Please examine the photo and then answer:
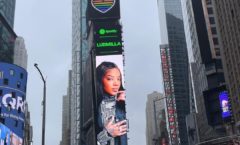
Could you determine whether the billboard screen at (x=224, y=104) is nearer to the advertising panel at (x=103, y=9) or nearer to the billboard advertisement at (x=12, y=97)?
the billboard advertisement at (x=12, y=97)

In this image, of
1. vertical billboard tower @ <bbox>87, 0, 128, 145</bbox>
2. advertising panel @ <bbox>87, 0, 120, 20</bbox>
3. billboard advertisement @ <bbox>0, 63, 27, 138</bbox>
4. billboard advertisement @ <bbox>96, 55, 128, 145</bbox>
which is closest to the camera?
billboard advertisement @ <bbox>0, 63, 27, 138</bbox>

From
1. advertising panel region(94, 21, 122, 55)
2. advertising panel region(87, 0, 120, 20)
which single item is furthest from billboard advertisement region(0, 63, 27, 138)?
advertising panel region(87, 0, 120, 20)

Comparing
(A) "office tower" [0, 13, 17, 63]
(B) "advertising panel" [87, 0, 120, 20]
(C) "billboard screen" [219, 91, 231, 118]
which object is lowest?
(C) "billboard screen" [219, 91, 231, 118]

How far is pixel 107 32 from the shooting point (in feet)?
577

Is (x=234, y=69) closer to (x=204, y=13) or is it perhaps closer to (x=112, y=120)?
(x=204, y=13)

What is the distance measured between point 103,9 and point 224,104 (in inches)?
3679

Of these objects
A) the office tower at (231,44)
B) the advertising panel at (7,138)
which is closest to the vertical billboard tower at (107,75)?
the advertising panel at (7,138)

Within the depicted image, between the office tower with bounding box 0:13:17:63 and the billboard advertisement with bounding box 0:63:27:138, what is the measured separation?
1848 inches

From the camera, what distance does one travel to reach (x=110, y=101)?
166750mm

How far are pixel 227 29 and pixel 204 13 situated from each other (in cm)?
5037

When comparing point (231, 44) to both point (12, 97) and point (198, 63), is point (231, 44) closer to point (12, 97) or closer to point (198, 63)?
point (12, 97)

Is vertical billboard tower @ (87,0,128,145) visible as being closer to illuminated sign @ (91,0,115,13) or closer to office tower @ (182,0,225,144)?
illuminated sign @ (91,0,115,13)

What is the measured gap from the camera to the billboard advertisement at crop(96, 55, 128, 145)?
161000 mm

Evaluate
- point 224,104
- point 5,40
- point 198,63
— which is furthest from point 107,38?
point 224,104
